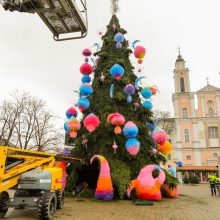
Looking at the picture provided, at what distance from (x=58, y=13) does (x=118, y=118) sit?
23.6 ft

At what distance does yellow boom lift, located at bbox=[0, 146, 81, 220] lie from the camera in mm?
7539

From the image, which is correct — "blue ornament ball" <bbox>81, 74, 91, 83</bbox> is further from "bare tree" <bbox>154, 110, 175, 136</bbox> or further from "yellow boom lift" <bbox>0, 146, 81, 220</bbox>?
"bare tree" <bbox>154, 110, 175, 136</bbox>

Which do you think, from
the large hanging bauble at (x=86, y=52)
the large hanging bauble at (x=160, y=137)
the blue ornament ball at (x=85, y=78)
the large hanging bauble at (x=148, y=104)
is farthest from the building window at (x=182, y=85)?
the large hanging bauble at (x=160, y=137)

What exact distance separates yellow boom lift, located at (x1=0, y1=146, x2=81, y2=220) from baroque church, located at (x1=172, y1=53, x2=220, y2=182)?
43003 mm

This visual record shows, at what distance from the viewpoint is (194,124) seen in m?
50.3

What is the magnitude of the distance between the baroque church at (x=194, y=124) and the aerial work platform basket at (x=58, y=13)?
46280 millimetres

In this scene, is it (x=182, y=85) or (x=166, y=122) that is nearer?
(x=166, y=122)

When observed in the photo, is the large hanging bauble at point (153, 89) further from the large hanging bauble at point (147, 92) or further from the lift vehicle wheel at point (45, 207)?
the lift vehicle wheel at point (45, 207)

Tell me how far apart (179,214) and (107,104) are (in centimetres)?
741

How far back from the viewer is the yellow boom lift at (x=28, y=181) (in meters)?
7.54

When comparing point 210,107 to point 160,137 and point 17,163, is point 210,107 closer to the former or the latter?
point 160,137

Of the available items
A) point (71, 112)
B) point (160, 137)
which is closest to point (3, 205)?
point (71, 112)

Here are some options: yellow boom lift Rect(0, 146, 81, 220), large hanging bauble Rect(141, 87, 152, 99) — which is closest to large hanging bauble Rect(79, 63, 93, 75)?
large hanging bauble Rect(141, 87, 152, 99)

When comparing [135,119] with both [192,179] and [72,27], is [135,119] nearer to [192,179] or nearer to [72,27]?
[72,27]
